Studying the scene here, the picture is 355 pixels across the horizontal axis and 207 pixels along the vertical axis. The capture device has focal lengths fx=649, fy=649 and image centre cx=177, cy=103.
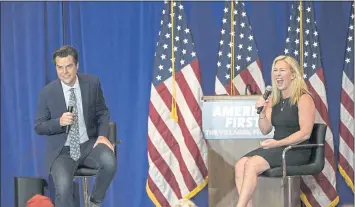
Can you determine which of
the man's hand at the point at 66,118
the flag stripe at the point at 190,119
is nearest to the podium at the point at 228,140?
the flag stripe at the point at 190,119

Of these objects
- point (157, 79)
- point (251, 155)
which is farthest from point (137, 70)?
point (251, 155)

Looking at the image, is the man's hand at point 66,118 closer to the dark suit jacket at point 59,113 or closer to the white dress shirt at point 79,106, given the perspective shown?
the dark suit jacket at point 59,113

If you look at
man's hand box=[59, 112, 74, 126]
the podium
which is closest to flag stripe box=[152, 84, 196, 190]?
the podium

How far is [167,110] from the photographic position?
6129 millimetres

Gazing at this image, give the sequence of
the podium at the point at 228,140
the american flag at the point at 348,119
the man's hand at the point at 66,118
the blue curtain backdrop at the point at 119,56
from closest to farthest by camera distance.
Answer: the man's hand at the point at 66,118 → the podium at the point at 228,140 → the blue curtain backdrop at the point at 119,56 → the american flag at the point at 348,119

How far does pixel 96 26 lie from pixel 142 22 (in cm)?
44

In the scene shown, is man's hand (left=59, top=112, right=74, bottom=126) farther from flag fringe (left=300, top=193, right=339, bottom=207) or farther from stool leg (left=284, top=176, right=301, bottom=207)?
flag fringe (left=300, top=193, right=339, bottom=207)

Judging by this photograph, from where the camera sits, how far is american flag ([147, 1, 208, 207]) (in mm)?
6125

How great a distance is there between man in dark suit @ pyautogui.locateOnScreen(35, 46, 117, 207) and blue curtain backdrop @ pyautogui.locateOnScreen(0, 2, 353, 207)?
153 centimetres

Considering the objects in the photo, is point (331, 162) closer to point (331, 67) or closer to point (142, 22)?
point (331, 67)

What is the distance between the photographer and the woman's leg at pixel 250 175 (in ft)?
15.4

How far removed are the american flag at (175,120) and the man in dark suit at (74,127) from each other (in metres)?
1.45

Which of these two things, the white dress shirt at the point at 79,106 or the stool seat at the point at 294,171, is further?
the stool seat at the point at 294,171

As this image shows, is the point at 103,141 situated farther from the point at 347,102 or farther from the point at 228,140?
the point at 347,102
